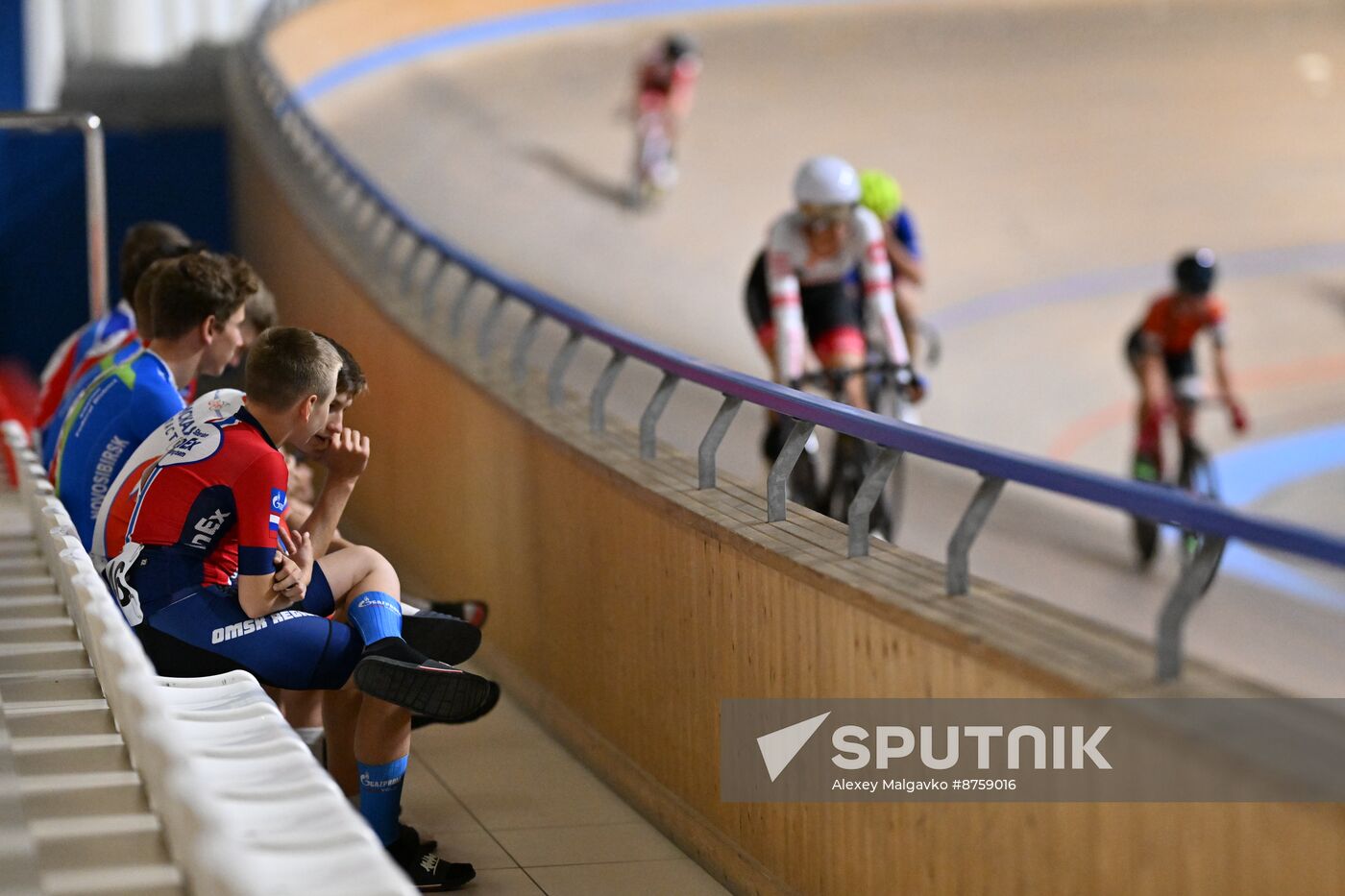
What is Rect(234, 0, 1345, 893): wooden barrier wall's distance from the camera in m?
2.45

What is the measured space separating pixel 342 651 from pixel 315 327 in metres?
5.21

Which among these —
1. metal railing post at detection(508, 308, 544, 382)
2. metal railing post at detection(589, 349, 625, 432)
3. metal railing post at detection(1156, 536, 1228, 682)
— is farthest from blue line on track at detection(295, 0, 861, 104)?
metal railing post at detection(1156, 536, 1228, 682)

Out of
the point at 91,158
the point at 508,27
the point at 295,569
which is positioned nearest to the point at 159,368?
the point at 295,569

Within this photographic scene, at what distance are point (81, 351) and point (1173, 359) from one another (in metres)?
5.22

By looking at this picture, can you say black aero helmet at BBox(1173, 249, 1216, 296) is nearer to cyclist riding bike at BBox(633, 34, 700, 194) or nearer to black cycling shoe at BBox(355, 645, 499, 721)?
black cycling shoe at BBox(355, 645, 499, 721)

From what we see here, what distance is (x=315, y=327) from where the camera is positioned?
8344 millimetres

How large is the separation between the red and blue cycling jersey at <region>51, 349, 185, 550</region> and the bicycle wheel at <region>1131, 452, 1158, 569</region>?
5.44 m

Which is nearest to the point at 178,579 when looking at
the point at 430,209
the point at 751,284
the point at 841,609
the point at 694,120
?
the point at 841,609

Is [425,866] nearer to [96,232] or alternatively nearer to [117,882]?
[117,882]

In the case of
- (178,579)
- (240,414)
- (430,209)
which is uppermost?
(240,414)

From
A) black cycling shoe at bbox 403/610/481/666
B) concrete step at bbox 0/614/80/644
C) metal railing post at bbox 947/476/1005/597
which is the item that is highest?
metal railing post at bbox 947/476/1005/597

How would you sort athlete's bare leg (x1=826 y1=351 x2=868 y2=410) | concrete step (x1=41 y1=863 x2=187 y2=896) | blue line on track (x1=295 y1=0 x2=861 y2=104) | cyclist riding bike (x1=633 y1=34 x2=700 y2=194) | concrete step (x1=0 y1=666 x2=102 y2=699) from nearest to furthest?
concrete step (x1=41 y1=863 x2=187 y2=896)
concrete step (x1=0 y1=666 x2=102 y2=699)
athlete's bare leg (x1=826 y1=351 x2=868 y2=410)
cyclist riding bike (x1=633 y1=34 x2=700 y2=194)
blue line on track (x1=295 y1=0 x2=861 y2=104)

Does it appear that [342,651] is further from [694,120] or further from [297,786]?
[694,120]
